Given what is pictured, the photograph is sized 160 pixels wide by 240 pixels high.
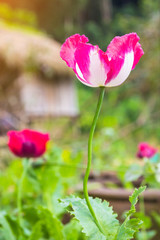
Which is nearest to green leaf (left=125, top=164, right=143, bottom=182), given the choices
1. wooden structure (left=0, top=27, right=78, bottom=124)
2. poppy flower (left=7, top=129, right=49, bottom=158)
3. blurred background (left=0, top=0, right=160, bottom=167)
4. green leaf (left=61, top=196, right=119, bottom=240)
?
poppy flower (left=7, top=129, right=49, bottom=158)

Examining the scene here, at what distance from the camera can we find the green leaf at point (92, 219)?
286 mm

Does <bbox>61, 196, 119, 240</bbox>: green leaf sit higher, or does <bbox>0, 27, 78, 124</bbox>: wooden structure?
<bbox>0, 27, 78, 124</bbox>: wooden structure

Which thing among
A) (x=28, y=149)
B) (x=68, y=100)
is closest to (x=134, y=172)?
(x=28, y=149)

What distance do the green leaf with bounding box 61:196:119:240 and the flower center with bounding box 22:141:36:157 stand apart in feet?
0.69

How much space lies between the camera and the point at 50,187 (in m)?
0.65

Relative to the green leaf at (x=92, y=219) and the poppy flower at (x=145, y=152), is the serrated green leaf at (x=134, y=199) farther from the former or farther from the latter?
the poppy flower at (x=145, y=152)

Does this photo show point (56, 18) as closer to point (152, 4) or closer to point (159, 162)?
point (152, 4)

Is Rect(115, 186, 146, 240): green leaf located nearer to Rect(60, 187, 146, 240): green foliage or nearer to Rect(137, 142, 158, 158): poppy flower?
Rect(60, 187, 146, 240): green foliage

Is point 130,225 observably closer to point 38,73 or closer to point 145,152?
point 145,152

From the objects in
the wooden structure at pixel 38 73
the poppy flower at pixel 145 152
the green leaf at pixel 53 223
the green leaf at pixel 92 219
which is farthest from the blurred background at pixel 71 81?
the green leaf at pixel 92 219

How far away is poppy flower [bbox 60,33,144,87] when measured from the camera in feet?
0.90

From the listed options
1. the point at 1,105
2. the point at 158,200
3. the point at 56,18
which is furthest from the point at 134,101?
the point at 158,200

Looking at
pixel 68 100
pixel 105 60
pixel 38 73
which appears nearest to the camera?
pixel 105 60

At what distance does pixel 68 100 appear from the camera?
7172 millimetres
